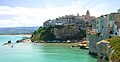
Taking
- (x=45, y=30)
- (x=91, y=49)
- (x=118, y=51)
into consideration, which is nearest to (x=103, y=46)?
(x=118, y=51)

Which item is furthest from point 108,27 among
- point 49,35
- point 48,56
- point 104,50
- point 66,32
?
point 49,35

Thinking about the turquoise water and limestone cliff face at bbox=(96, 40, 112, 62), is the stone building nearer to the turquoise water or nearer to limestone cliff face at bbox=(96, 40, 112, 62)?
the turquoise water

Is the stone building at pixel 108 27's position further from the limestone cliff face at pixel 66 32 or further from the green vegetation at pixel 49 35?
the limestone cliff face at pixel 66 32

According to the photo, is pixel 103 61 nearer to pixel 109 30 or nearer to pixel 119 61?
pixel 119 61

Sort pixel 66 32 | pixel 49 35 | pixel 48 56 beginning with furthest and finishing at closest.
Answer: pixel 49 35, pixel 66 32, pixel 48 56

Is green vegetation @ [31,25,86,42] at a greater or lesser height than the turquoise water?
greater

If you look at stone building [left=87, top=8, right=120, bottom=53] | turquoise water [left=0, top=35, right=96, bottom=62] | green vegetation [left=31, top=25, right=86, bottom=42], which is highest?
stone building [left=87, top=8, right=120, bottom=53]

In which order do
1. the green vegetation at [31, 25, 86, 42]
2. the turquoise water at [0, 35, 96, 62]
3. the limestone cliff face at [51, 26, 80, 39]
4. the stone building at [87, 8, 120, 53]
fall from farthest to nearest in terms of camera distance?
the limestone cliff face at [51, 26, 80, 39], the green vegetation at [31, 25, 86, 42], the turquoise water at [0, 35, 96, 62], the stone building at [87, 8, 120, 53]

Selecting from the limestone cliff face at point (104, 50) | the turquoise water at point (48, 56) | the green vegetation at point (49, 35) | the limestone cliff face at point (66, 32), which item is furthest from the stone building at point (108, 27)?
the limestone cliff face at point (66, 32)

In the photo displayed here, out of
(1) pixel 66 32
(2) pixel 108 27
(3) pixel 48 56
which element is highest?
(2) pixel 108 27

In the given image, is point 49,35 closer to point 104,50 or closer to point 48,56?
point 48,56

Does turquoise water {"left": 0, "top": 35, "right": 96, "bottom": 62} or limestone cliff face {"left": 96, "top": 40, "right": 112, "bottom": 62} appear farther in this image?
turquoise water {"left": 0, "top": 35, "right": 96, "bottom": 62}

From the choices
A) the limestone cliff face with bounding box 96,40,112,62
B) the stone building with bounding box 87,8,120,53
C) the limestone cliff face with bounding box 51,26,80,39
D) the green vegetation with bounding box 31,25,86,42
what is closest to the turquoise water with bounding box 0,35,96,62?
the stone building with bounding box 87,8,120,53

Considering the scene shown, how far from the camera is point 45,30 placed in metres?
112
